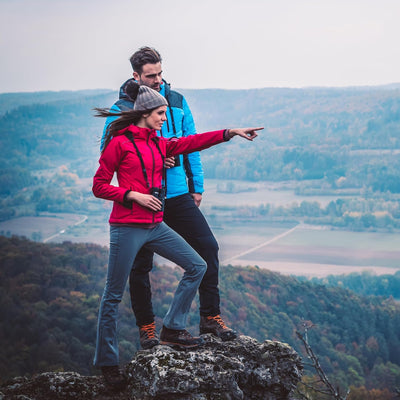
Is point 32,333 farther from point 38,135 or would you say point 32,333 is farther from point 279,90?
point 279,90

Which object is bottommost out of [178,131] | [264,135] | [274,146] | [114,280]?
[274,146]

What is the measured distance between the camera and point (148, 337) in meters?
4.52

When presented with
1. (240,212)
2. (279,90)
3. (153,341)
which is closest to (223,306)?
(153,341)

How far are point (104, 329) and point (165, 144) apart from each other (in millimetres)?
1397

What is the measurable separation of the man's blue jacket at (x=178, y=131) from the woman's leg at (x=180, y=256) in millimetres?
468

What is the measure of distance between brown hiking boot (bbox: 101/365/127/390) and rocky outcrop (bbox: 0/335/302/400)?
0.18 feet

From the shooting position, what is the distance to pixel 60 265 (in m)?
70.1

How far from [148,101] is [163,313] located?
4501cm

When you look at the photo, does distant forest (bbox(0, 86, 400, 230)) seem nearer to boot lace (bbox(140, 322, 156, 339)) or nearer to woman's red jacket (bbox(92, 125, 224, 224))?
boot lace (bbox(140, 322, 156, 339))

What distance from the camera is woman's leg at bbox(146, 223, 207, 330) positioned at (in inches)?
159

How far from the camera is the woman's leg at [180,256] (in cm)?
405

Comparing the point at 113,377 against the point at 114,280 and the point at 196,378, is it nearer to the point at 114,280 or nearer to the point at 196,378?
the point at 196,378

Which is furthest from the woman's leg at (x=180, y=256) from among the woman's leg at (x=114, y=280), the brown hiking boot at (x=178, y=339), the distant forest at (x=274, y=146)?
the distant forest at (x=274, y=146)

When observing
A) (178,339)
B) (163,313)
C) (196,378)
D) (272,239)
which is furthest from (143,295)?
(272,239)
